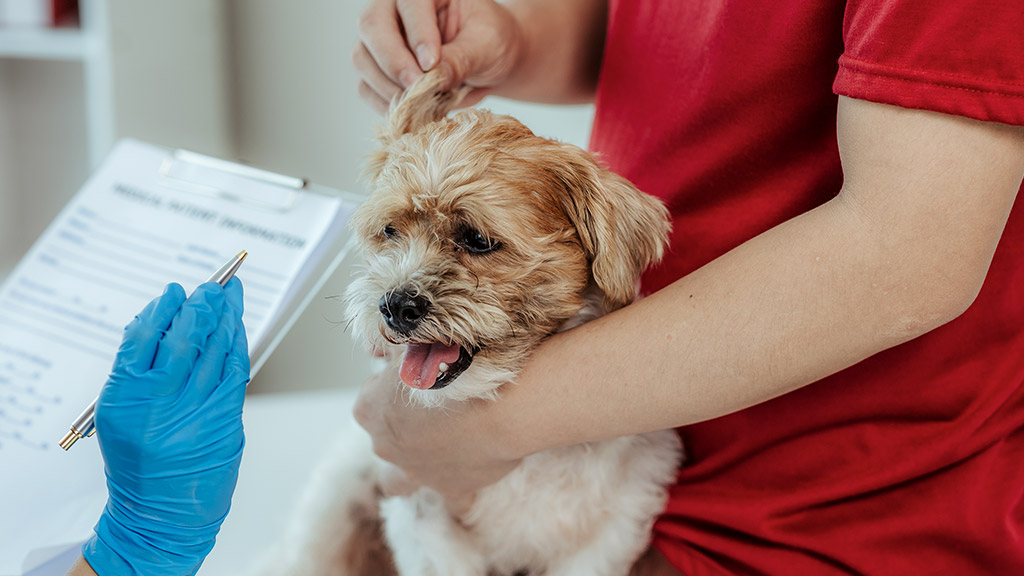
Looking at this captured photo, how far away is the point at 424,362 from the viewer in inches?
31.4

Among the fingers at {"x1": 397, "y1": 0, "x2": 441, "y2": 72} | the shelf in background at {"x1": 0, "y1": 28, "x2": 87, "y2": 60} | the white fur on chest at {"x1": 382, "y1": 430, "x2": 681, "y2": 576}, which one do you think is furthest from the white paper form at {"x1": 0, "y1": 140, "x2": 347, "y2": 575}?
the shelf in background at {"x1": 0, "y1": 28, "x2": 87, "y2": 60}

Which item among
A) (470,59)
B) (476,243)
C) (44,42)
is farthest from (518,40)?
(44,42)

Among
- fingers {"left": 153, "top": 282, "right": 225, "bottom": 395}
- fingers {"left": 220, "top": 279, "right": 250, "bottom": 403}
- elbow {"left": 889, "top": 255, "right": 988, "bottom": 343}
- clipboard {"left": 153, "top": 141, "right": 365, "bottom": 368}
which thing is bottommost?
clipboard {"left": 153, "top": 141, "right": 365, "bottom": 368}

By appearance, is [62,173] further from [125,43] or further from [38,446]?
[38,446]

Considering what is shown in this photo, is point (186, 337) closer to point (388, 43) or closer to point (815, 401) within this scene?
point (388, 43)

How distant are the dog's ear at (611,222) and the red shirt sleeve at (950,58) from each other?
0.27 metres

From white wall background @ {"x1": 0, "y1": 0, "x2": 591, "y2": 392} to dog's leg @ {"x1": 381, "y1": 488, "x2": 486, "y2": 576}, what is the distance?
1.10 meters

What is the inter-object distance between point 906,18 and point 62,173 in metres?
2.30

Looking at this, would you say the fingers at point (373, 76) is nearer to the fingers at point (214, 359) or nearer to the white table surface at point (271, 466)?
the fingers at point (214, 359)

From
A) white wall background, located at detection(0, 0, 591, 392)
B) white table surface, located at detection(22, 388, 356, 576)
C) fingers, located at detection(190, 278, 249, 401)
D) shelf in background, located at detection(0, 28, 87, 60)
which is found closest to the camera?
fingers, located at detection(190, 278, 249, 401)

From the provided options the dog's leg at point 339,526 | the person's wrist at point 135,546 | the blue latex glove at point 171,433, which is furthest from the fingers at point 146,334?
the dog's leg at point 339,526

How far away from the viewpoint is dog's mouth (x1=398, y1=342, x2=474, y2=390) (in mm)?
776

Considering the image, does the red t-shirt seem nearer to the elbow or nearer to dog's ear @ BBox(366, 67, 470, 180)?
the elbow

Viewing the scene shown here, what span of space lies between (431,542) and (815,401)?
0.46 meters
